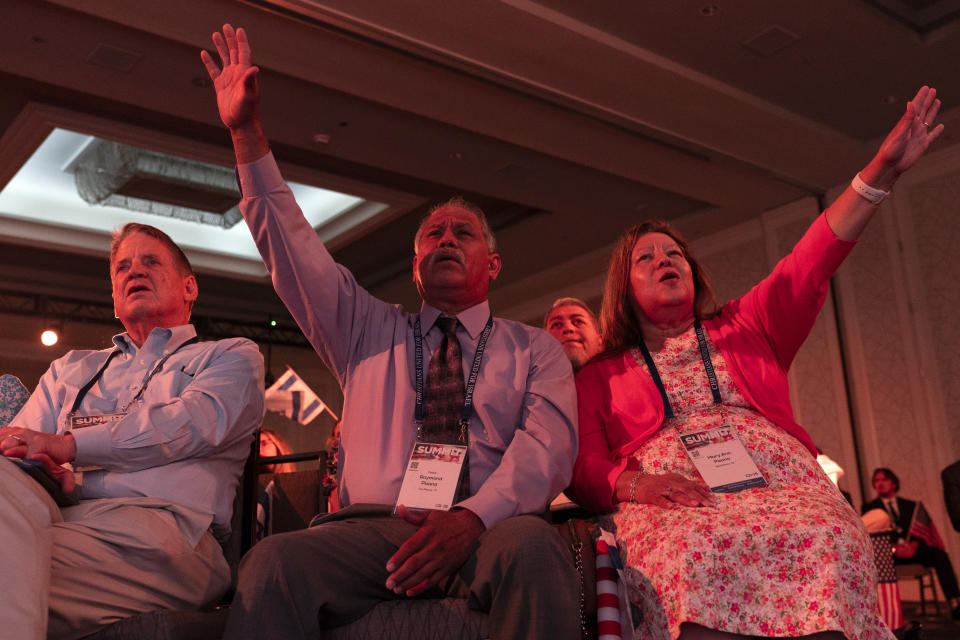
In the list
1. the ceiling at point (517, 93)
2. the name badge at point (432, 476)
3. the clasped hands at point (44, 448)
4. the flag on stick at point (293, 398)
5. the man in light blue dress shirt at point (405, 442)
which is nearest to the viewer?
the man in light blue dress shirt at point (405, 442)

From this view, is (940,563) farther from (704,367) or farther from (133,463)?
(133,463)

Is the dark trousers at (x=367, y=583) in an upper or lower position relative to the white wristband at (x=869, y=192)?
lower

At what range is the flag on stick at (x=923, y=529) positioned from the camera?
650cm

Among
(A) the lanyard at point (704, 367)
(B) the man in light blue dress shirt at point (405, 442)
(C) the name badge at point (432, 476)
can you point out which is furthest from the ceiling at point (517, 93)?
(C) the name badge at point (432, 476)

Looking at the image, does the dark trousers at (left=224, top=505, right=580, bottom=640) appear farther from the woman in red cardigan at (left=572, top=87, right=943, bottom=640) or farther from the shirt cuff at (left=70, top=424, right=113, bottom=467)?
the shirt cuff at (left=70, top=424, right=113, bottom=467)

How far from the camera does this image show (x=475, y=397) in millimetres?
1938

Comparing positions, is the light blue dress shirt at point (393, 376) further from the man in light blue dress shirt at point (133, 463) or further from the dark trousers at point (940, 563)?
the dark trousers at point (940, 563)

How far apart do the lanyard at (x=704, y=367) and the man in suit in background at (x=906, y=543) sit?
4985mm

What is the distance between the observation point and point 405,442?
189cm

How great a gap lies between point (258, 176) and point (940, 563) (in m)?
6.74

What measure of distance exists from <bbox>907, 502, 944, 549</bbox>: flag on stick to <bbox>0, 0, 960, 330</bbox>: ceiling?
10.1 ft

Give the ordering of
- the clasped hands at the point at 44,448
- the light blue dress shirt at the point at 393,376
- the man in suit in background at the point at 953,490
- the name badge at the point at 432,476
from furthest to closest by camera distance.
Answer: the man in suit in background at the point at 953,490 → the light blue dress shirt at the point at 393,376 → the name badge at the point at 432,476 → the clasped hands at the point at 44,448

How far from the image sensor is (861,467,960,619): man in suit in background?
6.55m

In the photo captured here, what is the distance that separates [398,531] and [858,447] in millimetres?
7109
